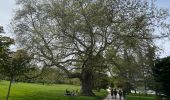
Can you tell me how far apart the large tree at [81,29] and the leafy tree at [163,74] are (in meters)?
5.62

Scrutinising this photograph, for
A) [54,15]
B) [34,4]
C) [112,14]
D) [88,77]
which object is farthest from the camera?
[88,77]

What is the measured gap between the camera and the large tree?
45.5 metres

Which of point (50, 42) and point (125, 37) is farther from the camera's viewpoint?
point (50, 42)

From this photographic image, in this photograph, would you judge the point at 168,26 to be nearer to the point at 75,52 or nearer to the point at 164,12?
the point at 164,12

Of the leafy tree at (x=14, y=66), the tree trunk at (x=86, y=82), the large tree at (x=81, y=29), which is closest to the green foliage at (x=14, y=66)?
the leafy tree at (x=14, y=66)

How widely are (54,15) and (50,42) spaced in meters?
4.34

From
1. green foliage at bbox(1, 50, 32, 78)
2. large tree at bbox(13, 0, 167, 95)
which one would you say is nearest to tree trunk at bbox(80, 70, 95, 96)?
large tree at bbox(13, 0, 167, 95)

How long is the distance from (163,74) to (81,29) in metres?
12.3

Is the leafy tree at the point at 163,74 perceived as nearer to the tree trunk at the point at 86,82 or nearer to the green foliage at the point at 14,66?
the tree trunk at the point at 86,82

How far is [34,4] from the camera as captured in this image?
5128cm

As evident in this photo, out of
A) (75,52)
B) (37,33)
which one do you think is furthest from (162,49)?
(37,33)

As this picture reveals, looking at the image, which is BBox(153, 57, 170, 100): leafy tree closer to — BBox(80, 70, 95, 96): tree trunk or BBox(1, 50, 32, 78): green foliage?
BBox(80, 70, 95, 96): tree trunk

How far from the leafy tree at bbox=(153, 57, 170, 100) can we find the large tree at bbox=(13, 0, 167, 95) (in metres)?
5.62

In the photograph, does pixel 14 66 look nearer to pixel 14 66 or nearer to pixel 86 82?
pixel 14 66
